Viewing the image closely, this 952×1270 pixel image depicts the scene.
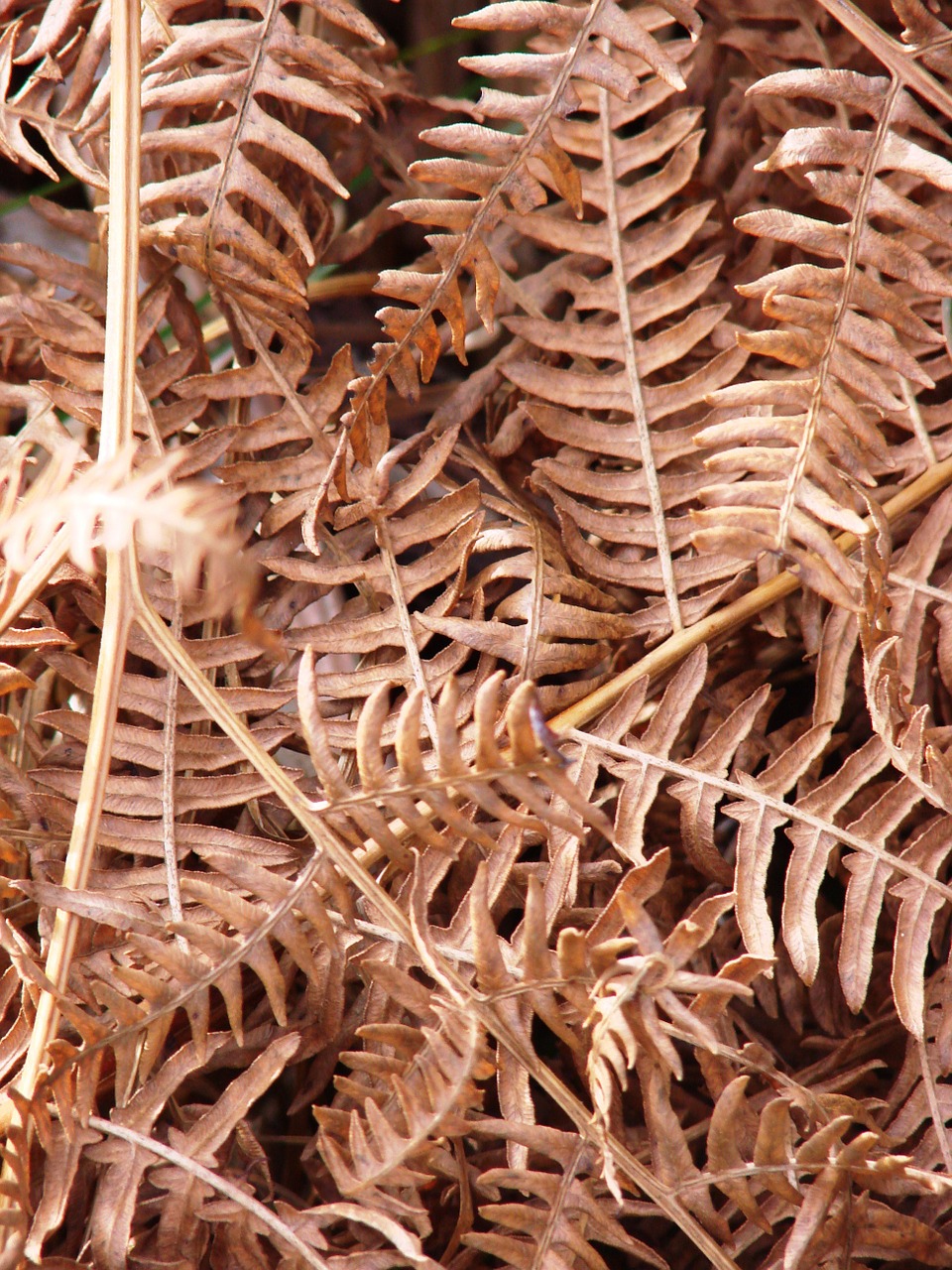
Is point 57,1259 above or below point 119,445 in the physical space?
below

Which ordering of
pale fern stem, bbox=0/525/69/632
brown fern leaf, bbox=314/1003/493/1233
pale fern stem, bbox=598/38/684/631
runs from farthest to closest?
pale fern stem, bbox=598/38/684/631
pale fern stem, bbox=0/525/69/632
brown fern leaf, bbox=314/1003/493/1233

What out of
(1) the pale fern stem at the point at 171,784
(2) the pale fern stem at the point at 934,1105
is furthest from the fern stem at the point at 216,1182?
(2) the pale fern stem at the point at 934,1105

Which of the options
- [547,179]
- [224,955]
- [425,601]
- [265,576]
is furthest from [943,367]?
[224,955]

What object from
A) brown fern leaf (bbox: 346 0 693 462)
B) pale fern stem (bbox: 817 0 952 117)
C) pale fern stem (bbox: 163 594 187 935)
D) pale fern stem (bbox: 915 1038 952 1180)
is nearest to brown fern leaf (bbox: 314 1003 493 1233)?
pale fern stem (bbox: 163 594 187 935)

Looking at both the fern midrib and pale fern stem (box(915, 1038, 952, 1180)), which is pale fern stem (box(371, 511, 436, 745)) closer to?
the fern midrib

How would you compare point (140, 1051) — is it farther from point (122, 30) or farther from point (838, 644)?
point (122, 30)

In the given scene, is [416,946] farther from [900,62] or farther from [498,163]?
[900,62]

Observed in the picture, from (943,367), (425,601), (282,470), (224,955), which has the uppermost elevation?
(943,367)
